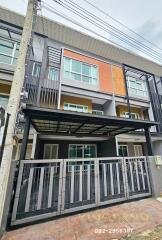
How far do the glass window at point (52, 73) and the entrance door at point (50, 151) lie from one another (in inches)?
198

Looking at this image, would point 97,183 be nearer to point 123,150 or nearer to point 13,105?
point 13,105

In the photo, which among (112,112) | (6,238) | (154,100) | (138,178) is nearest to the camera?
(6,238)

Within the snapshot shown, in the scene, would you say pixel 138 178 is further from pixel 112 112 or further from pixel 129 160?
pixel 112 112

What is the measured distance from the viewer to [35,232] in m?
2.67

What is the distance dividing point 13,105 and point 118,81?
34.0 ft

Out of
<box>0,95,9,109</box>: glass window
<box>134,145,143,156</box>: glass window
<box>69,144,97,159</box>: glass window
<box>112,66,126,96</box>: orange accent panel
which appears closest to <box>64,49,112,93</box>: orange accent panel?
<box>112,66,126,96</box>: orange accent panel

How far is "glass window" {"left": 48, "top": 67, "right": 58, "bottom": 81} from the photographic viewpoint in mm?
8640

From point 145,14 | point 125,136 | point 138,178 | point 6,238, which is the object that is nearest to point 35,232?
point 6,238

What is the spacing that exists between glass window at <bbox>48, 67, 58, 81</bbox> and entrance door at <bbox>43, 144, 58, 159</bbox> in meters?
5.03

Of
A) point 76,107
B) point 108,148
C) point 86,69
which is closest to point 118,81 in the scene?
point 86,69

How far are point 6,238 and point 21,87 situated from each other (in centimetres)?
340

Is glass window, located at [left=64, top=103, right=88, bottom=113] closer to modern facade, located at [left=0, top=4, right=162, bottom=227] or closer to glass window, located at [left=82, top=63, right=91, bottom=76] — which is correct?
modern facade, located at [left=0, top=4, right=162, bottom=227]

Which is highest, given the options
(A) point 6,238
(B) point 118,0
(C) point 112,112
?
(B) point 118,0

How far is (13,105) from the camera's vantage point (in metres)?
2.80
